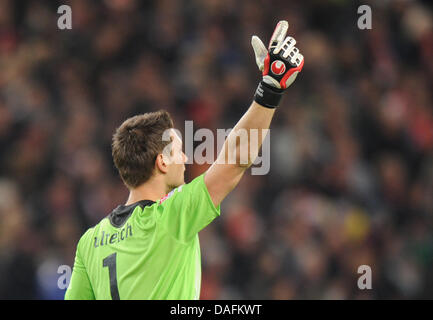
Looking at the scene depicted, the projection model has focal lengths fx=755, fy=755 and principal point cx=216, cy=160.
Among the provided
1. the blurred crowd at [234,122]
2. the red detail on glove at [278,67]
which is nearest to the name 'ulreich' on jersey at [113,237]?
the red detail on glove at [278,67]

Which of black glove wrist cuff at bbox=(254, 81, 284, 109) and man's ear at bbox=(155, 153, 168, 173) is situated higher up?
black glove wrist cuff at bbox=(254, 81, 284, 109)

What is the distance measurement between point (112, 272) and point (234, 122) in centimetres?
540

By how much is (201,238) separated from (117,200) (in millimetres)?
944

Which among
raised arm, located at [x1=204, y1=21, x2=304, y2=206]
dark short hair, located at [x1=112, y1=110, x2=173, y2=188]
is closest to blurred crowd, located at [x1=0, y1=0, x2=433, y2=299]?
dark short hair, located at [x1=112, y1=110, x2=173, y2=188]

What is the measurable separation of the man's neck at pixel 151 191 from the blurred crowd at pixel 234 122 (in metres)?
3.68

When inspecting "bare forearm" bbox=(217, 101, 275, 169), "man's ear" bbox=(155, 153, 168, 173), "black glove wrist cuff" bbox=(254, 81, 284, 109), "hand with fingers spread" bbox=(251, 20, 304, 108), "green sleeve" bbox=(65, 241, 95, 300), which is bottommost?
"green sleeve" bbox=(65, 241, 95, 300)

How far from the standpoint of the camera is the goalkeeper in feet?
9.73

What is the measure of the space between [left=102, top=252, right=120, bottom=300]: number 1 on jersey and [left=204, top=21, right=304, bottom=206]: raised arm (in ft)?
1.78

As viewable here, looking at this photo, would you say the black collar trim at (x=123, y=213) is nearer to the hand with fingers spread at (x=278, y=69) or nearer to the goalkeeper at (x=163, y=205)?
the goalkeeper at (x=163, y=205)

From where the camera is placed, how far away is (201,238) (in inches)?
294

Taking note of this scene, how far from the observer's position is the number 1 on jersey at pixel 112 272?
3.14m

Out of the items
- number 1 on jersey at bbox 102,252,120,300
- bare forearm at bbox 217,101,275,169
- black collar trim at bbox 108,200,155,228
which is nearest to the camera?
bare forearm at bbox 217,101,275,169

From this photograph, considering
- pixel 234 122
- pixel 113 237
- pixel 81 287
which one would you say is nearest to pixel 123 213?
pixel 113 237

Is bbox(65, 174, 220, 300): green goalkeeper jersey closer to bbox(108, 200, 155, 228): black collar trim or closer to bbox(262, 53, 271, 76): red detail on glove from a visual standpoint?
bbox(108, 200, 155, 228): black collar trim
